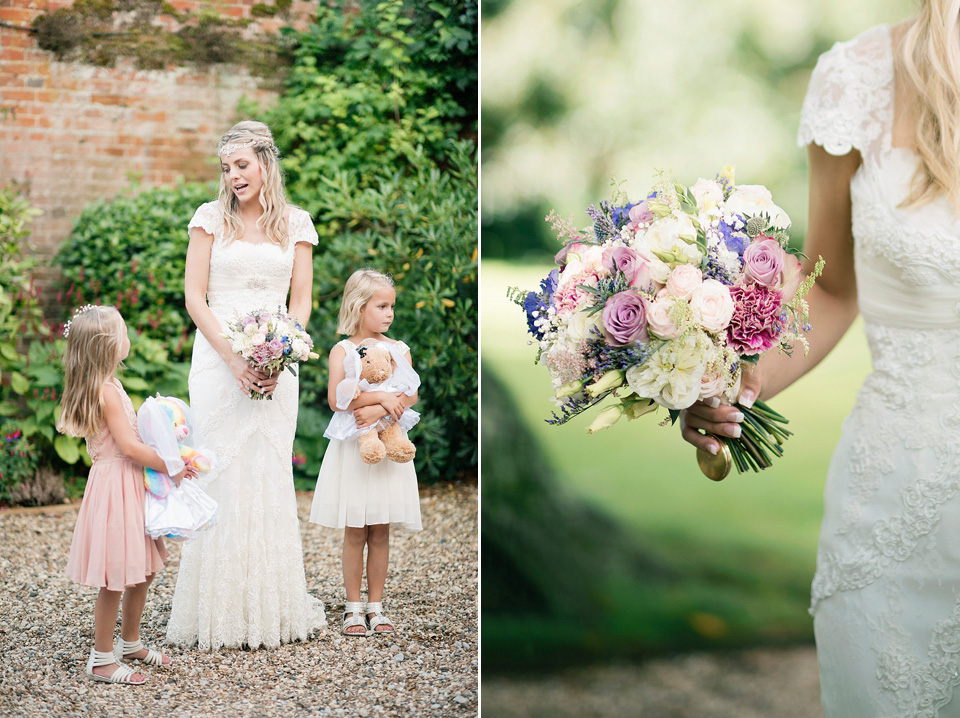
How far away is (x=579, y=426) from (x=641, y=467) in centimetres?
34

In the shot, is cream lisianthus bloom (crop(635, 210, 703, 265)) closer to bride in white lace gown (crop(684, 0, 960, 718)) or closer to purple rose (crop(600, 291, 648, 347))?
purple rose (crop(600, 291, 648, 347))

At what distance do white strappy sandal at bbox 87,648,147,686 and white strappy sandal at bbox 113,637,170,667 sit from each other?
0.30ft

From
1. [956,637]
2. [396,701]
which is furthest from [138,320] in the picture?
[956,637]

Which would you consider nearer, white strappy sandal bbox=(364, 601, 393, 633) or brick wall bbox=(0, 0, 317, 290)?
white strappy sandal bbox=(364, 601, 393, 633)

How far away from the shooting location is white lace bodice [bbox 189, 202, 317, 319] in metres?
3.42

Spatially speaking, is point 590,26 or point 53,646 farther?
point 590,26

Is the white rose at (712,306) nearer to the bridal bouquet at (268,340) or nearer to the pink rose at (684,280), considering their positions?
the pink rose at (684,280)

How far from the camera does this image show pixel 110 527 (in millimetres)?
2971

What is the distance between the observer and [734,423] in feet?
6.77

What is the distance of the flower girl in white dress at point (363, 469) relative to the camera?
3543 millimetres

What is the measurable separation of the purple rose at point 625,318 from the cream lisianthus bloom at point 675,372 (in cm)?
7

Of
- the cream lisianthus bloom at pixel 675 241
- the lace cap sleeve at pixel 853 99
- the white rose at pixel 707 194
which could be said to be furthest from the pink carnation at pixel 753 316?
the lace cap sleeve at pixel 853 99

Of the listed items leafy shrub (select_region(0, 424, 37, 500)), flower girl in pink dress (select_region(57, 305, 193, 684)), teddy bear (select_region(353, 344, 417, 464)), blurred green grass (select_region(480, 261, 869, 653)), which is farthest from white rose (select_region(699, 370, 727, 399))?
leafy shrub (select_region(0, 424, 37, 500))

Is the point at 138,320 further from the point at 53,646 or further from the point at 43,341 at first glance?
the point at 53,646
